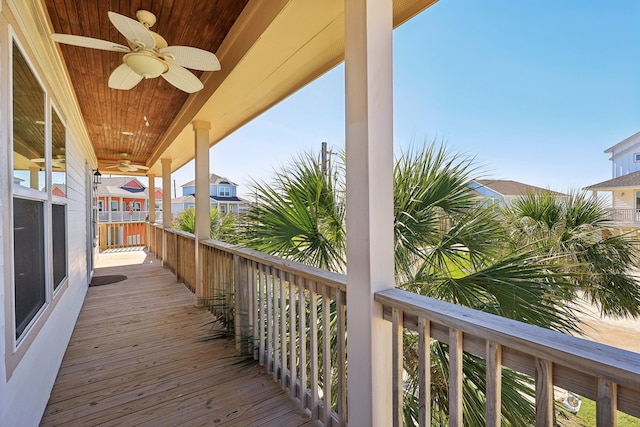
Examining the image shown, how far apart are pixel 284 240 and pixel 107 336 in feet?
7.40

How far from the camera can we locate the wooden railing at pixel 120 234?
9.60 metres

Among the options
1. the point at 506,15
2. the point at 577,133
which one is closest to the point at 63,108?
the point at 506,15

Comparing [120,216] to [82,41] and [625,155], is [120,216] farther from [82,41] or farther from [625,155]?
[625,155]

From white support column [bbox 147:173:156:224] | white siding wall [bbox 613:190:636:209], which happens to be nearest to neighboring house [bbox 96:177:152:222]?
white support column [bbox 147:173:156:224]

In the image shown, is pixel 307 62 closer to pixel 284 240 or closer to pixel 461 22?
pixel 284 240

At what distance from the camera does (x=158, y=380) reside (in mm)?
2242

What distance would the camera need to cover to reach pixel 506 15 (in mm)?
4051

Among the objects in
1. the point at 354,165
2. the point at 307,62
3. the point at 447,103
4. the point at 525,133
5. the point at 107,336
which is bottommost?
the point at 107,336

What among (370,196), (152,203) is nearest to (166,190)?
(152,203)

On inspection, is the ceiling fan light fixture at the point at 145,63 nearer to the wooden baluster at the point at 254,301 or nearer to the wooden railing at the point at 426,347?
the wooden railing at the point at 426,347

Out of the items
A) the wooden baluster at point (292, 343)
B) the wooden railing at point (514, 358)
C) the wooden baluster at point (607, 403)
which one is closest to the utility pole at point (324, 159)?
the wooden baluster at point (292, 343)

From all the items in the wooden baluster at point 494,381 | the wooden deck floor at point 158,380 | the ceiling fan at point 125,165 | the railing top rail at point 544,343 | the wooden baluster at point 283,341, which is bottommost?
the wooden deck floor at point 158,380

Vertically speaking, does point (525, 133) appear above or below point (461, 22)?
below

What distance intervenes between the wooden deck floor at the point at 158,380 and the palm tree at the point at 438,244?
0.97 meters
